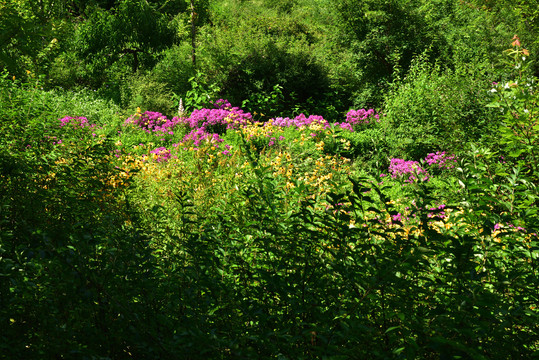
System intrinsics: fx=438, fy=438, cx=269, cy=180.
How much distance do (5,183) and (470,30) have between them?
13438mm

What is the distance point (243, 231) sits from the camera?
2.70 meters

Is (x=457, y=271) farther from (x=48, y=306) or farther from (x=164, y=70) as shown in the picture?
(x=164, y=70)

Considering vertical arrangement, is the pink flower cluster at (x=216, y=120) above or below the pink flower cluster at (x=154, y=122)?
above

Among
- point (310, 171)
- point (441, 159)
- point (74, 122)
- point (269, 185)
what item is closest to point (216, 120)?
point (441, 159)

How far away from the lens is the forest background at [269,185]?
1.68 meters

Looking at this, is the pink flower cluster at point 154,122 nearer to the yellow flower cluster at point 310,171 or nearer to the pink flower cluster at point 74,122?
the pink flower cluster at point 74,122

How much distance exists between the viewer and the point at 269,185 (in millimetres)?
2410

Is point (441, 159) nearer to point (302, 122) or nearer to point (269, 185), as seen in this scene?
point (302, 122)

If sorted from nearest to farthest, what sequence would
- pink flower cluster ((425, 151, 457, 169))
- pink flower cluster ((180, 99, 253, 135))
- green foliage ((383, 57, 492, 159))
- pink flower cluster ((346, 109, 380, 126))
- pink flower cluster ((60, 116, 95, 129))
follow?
pink flower cluster ((60, 116, 95, 129)) → pink flower cluster ((425, 151, 457, 169)) → green foliage ((383, 57, 492, 159)) → pink flower cluster ((180, 99, 253, 135)) → pink flower cluster ((346, 109, 380, 126))

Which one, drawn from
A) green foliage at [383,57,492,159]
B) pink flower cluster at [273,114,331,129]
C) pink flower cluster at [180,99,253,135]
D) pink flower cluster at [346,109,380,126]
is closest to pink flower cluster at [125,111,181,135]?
pink flower cluster at [180,99,253,135]

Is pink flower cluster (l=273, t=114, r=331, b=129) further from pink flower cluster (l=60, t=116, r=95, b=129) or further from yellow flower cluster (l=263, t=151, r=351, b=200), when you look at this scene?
pink flower cluster (l=60, t=116, r=95, b=129)

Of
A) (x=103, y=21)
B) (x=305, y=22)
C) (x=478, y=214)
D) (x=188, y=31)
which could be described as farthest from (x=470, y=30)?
(x=478, y=214)

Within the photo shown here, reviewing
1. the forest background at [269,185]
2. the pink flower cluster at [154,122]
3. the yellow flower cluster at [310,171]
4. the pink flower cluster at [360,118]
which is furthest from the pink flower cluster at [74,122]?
the pink flower cluster at [360,118]

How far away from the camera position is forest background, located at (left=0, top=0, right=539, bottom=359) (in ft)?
5.52
